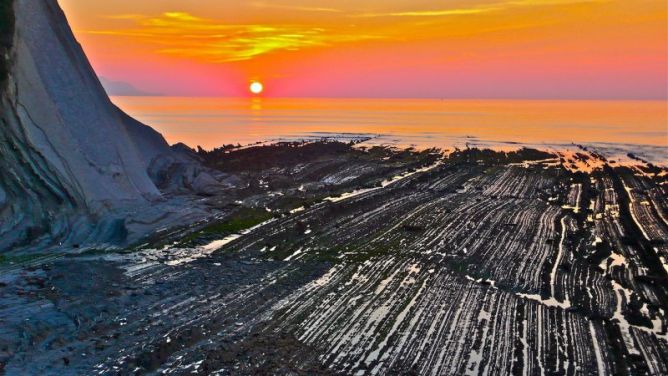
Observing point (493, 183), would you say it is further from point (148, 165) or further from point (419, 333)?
point (419, 333)

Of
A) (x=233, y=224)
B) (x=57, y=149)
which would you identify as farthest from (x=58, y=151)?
(x=233, y=224)

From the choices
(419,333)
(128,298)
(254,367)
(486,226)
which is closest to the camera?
(254,367)

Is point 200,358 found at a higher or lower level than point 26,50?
lower

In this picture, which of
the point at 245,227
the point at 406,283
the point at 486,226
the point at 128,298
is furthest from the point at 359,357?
the point at 486,226

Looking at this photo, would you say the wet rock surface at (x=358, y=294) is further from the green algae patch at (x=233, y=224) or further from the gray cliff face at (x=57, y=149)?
the gray cliff face at (x=57, y=149)

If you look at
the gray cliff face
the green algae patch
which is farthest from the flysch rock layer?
the green algae patch

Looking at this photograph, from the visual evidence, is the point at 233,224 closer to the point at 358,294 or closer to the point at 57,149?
the point at 57,149
